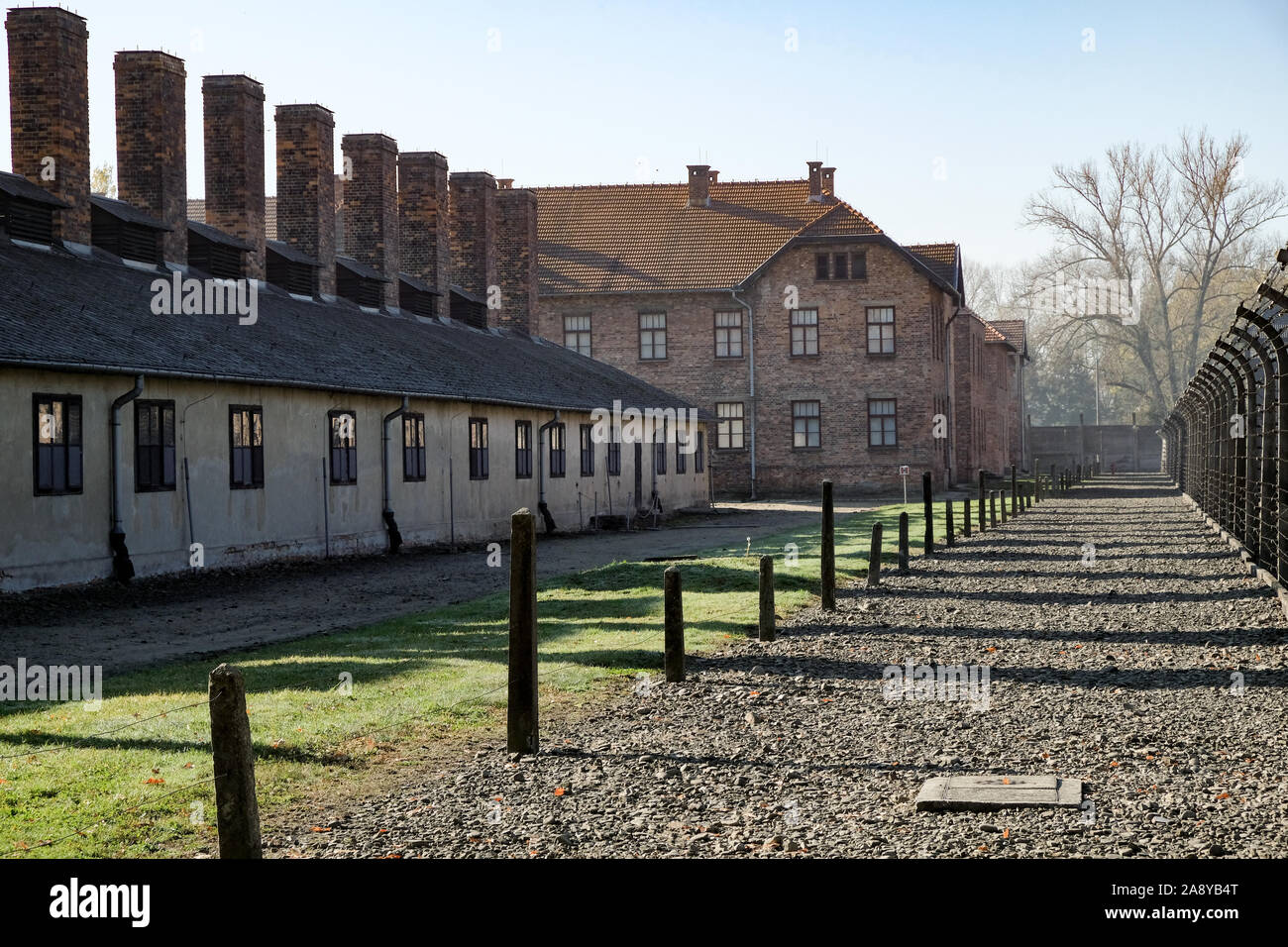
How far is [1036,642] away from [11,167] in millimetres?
20097

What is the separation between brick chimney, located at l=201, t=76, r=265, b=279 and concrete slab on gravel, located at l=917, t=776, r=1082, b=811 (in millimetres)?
25762

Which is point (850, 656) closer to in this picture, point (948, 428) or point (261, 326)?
point (261, 326)

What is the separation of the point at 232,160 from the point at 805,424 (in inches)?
1052

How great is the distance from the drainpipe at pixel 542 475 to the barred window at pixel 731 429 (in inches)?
809

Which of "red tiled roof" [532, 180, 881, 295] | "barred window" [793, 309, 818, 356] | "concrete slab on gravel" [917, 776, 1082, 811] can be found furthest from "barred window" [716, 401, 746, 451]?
"concrete slab on gravel" [917, 776, 1082, 811]

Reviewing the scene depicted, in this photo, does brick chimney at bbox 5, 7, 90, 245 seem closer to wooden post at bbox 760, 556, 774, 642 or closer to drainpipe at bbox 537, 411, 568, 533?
drainpipe at bbox 537, 411, 568, 533

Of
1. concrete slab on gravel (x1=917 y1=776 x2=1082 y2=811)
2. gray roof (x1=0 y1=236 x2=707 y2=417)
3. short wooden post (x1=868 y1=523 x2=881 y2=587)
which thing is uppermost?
gray roof (x1=0 y1=236 x2=707 y2=417)

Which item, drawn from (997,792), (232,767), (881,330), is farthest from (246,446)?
(881,330)

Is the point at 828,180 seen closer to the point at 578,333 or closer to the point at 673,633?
the point at 578,333

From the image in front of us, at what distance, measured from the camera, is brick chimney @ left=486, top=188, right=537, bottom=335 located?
46.0 metres

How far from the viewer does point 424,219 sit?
4081 cm

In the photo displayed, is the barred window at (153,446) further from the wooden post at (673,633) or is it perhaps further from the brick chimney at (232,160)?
the wooden post at (673,633)

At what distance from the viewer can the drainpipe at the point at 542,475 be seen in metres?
33.0

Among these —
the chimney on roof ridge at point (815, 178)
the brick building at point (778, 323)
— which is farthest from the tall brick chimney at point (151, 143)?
the chimney on roof ridge at point (815, 178)
